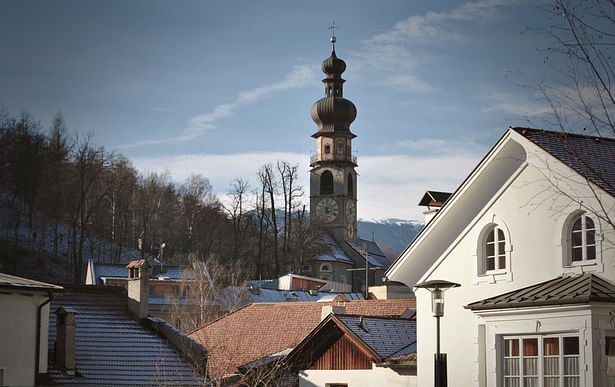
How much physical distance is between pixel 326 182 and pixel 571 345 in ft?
277

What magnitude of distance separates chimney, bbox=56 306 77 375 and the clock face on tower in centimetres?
7453

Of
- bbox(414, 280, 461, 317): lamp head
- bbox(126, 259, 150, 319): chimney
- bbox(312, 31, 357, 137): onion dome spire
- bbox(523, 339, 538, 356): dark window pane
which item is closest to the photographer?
bbox(414, 280, 461, 317): lamp head

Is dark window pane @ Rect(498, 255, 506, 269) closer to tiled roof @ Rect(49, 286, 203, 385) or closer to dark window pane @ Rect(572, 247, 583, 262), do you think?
dark window pane @ Rect(572, 247, 583, 262)

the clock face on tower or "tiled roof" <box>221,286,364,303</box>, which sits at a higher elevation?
the clock face on tower

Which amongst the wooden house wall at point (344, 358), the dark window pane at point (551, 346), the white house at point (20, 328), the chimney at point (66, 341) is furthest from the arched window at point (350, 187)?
the dark window pane at point (551, 346)

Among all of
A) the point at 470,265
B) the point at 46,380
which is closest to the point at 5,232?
the point at 46,380

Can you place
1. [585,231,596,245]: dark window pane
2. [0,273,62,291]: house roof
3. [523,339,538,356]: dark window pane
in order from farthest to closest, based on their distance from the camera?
[0,273,62,291]: house roof → [585,231,596,245]: dark window pane → [523,339,538,356]: dark window pane

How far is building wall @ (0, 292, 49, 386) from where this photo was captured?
60.5 ft

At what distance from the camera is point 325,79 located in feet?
321

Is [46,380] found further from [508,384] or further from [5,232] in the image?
[5,232]

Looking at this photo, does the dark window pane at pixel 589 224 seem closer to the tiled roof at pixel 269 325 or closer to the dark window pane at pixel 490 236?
the dark window pane at pixel 490 236

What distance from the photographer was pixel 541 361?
56.1ft

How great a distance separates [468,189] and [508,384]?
15.6 ft

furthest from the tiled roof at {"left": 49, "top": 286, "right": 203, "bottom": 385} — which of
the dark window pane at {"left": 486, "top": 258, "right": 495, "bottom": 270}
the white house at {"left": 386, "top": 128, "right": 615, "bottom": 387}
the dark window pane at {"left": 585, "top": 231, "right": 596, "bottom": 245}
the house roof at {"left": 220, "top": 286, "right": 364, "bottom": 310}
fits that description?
the house roof at {"left": 220, "top": 286, "right": 364, "bottom": 310}
